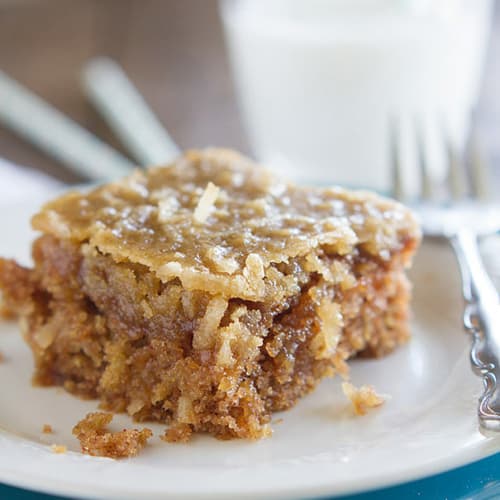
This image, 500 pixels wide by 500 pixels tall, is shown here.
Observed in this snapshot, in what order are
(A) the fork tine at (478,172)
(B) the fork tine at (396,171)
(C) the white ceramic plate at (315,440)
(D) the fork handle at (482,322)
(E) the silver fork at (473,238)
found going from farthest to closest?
1. (A) the fork tine at (478,172)
2. (B) the fork tine at (396,171)
3. (E) the silver fork at (473,238)
4. (D) the fork handle at (482,322)
5. (C) the white ceramic plate at (315,440)

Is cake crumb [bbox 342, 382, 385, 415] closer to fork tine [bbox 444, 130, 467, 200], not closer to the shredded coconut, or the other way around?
the shredded coconut

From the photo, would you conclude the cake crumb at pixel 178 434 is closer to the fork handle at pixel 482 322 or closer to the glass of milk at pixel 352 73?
the fork handle at pixel 482 322

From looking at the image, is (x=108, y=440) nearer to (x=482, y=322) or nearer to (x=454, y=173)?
(x=482, y=322)

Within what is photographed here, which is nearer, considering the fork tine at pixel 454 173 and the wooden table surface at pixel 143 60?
the fork tine at pixel 454 173

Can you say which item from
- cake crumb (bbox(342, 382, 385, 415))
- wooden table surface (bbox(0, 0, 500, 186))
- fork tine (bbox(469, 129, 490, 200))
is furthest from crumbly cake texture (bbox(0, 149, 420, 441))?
wooden table surface (bbox(0, 0, 500, 186))

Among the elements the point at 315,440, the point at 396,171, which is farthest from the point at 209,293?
the point at 396,171

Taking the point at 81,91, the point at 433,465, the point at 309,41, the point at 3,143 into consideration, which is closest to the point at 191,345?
the point at 433,465

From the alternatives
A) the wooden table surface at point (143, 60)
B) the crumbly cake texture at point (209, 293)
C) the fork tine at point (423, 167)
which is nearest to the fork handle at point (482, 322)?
the crumbly cake texture at point (209, 293)
